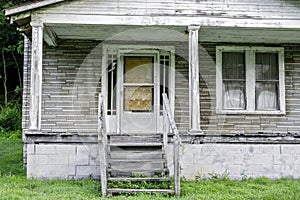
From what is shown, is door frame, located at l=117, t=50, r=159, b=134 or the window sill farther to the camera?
the window sill

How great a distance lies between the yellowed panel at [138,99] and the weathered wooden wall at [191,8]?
7.20 feet

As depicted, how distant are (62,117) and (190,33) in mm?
3623

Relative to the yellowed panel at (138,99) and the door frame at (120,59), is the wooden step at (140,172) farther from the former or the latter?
the yellowed panel at (138,99)

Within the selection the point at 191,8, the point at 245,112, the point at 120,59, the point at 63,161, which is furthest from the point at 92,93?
the point at 245,112

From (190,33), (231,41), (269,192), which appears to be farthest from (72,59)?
(269,192)

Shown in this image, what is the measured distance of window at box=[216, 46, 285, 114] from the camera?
387 inches

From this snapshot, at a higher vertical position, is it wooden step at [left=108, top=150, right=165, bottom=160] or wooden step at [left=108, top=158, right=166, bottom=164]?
wooden step at [left=108, top=150, right=165, bottom=160]

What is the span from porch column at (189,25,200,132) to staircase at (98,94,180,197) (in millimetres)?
597

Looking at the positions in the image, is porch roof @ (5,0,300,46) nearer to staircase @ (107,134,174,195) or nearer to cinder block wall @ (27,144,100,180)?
staircase @ (107,134,174,195)

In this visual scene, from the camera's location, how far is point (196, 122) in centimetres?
758

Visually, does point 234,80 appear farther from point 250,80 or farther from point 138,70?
point 138,70

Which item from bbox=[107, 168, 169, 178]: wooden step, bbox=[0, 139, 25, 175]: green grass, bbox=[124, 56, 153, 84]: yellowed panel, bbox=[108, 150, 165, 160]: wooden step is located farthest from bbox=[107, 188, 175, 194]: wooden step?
bbox=[124, 56, 153, 84]: yellowed panel

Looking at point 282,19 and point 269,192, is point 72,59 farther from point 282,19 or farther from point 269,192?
point 269,192

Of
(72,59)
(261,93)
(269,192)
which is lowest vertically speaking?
(269,192)
